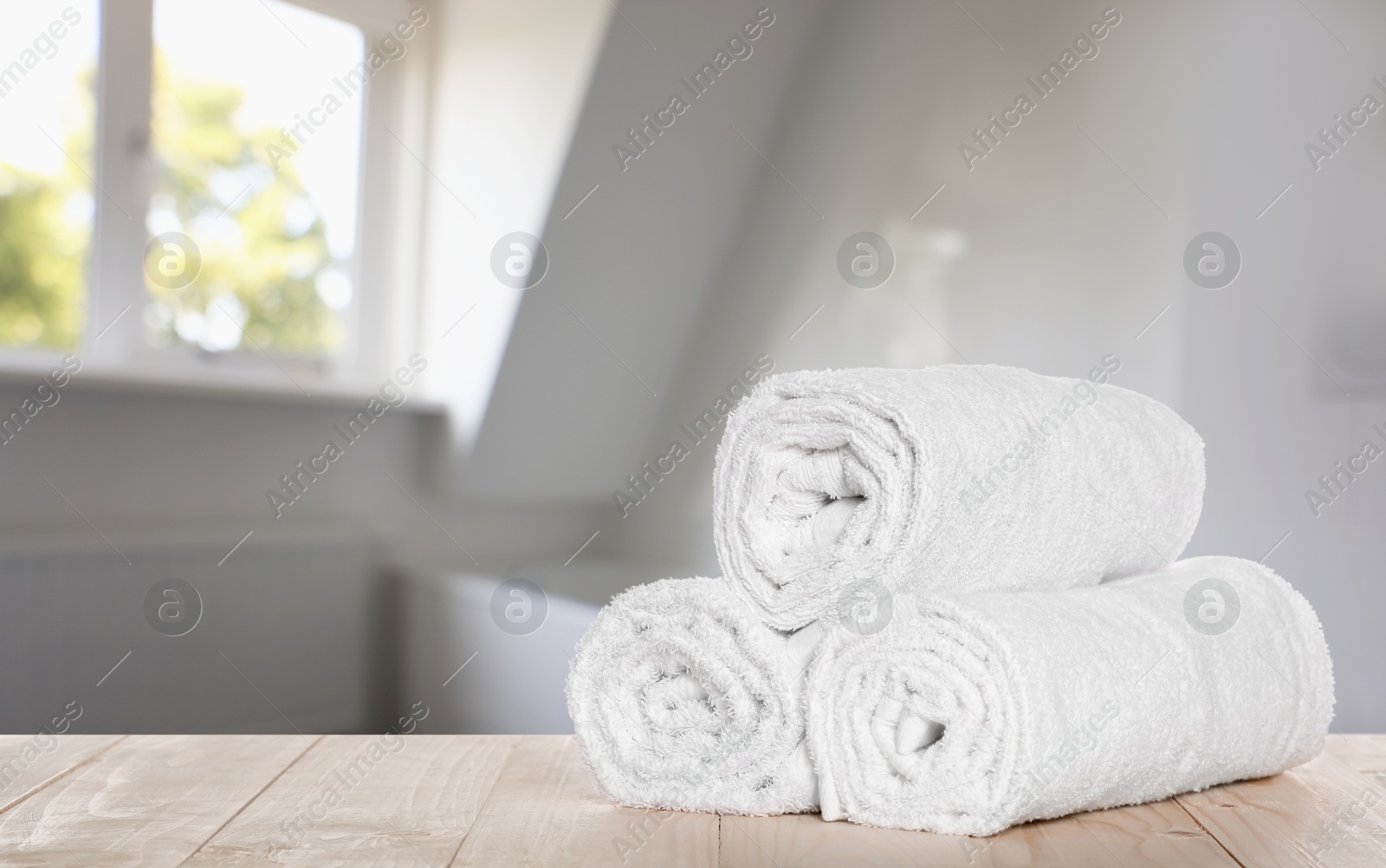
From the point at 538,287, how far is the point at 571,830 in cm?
131

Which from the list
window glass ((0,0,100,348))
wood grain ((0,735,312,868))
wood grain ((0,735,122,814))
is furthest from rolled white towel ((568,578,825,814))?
window glass ((0,0,100,348))

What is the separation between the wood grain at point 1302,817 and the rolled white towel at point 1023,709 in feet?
0.07

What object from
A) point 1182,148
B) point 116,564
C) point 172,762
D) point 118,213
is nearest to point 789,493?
point 172,762

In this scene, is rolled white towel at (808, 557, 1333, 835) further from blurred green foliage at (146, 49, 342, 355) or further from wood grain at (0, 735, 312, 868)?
blurred green foliage at (146, 49, 342, 355)

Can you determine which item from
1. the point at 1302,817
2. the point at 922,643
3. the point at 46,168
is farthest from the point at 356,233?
the point at 1302,817

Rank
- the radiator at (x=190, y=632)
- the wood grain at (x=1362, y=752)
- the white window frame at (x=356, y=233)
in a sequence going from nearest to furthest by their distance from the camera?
the wood grain at (x=1362, y=752) → the radiator at (x=190, y=632) → the white window frame at (x=356, y=233)

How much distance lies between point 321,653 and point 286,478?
297mm

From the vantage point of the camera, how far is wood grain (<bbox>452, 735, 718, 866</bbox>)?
1.60ft

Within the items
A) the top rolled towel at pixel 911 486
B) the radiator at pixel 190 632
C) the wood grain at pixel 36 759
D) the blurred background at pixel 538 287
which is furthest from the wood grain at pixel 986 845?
the radiator at pixel 190 632

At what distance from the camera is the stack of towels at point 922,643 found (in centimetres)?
51

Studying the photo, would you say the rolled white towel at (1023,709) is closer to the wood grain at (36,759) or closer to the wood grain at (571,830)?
the wood grain at (571,830)

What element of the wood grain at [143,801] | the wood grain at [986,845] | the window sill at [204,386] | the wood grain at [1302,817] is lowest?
the wood grain at [1302,817]

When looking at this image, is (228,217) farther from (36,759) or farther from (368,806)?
(368,806)

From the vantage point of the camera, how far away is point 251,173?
5.34 ft
